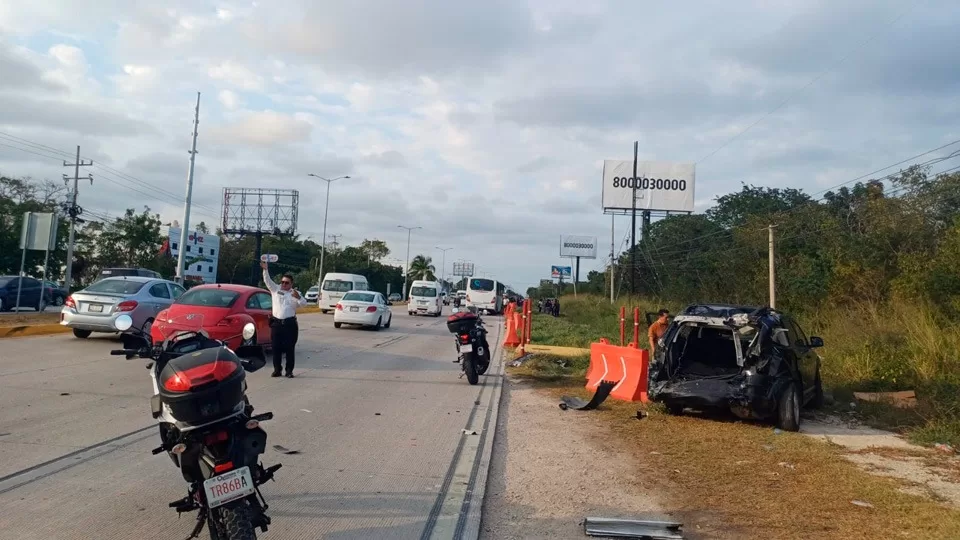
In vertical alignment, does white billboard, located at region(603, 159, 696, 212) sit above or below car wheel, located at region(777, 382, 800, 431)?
above

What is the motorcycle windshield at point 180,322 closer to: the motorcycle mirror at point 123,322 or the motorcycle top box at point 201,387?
the motorcycle mirror at point 123,322

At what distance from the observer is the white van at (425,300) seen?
141 ft

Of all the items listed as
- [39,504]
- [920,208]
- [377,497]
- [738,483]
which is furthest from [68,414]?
[920,208]

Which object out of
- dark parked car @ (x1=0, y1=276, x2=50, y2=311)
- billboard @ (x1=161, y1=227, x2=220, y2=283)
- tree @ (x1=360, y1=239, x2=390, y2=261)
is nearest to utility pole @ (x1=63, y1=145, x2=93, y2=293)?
dark parked car @ (x1=0, y1=276, x2=50, y2=311)

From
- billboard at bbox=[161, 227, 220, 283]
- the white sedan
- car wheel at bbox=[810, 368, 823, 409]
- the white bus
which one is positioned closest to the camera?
car wheel at bbox=[810, 368, 823, 409]

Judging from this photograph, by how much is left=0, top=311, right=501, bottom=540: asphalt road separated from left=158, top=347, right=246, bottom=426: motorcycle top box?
111cm

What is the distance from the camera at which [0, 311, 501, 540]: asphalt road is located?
538 centimetres

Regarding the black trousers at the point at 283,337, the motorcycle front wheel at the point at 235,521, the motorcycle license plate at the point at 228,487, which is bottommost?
the motorcycle front wheel at the point at 235,521

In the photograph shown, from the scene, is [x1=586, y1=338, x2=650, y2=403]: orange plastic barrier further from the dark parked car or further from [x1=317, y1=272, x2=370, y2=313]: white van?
[x1=317, y1=272, x2=370, y2=313]: white van

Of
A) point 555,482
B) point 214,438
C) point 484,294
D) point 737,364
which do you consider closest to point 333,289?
point 484,294

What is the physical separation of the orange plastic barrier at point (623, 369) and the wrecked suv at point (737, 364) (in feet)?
2.90

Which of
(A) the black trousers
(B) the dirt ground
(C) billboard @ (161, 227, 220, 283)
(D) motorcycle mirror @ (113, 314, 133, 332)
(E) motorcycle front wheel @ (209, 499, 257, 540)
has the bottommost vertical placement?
(B) the dirt ground

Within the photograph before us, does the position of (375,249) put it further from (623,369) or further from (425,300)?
(623,369)

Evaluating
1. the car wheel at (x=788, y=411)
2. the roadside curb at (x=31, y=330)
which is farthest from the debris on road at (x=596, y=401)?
the roadside curb at (x=31, y=330)
